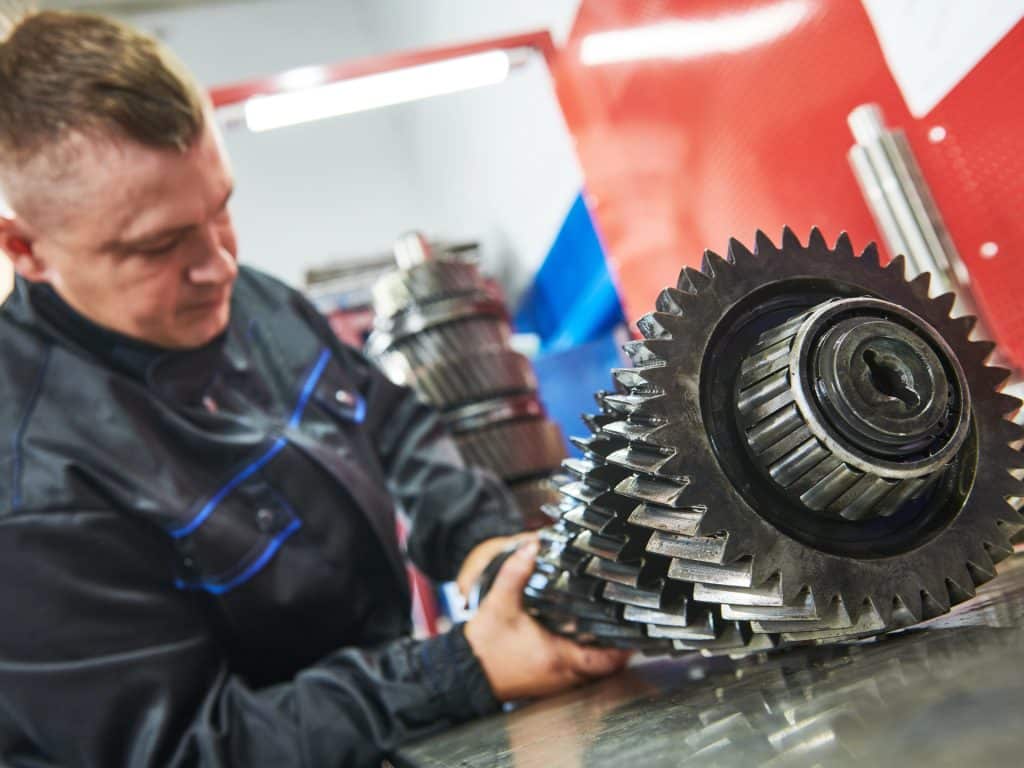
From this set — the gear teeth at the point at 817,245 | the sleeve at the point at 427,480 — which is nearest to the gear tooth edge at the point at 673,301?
the gear teeth at the point at 817,245

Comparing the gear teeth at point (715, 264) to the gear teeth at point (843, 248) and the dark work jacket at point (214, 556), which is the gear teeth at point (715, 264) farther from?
the dark work jacket at point (214, 556)

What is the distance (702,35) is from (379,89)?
3.08ft

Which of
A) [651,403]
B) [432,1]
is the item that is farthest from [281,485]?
[432,1]

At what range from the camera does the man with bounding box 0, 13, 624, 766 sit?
2.88 ft

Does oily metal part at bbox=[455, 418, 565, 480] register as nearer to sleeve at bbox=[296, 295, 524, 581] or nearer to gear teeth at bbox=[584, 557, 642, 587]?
sleeve at bbox=[296, 295, 524, 581]

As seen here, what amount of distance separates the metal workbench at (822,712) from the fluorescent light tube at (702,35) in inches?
24.7

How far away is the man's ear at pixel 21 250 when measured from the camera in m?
1.07

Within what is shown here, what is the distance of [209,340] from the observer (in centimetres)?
122

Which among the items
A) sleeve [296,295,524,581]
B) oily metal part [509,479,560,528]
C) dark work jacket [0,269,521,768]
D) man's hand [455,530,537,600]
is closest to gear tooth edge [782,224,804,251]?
dark work jacket [0,269,521,768]

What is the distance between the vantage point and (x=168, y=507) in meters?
1.01

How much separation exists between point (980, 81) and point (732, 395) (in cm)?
42

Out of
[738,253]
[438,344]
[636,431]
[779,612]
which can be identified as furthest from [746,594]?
[438,344]

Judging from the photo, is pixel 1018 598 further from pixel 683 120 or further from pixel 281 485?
pixel 281 485

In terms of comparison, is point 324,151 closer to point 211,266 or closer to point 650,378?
point 211,266
